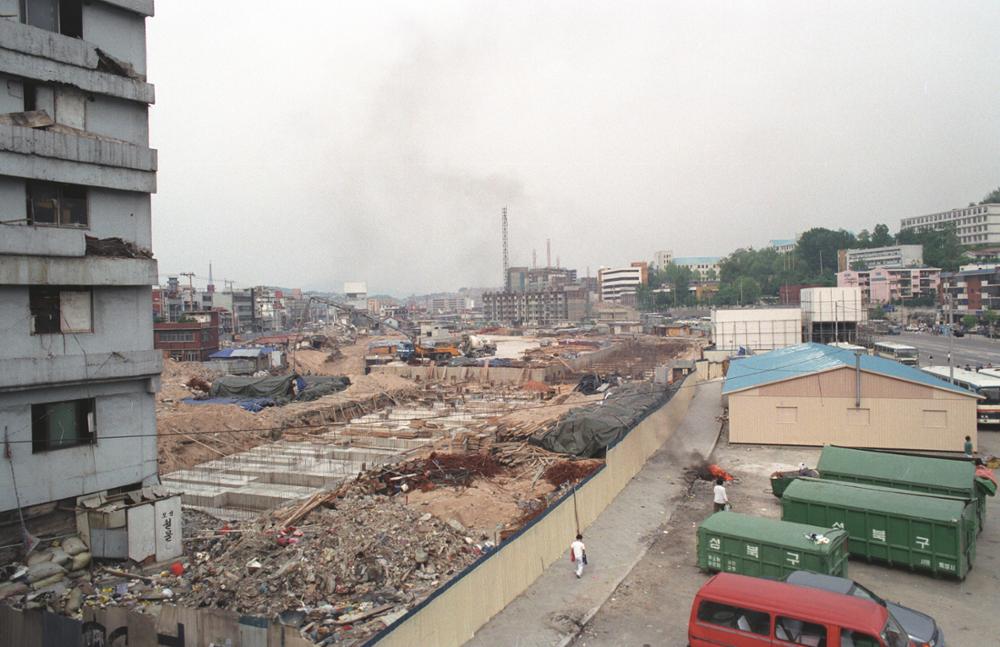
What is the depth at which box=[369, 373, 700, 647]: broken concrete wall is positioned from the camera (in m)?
9.63

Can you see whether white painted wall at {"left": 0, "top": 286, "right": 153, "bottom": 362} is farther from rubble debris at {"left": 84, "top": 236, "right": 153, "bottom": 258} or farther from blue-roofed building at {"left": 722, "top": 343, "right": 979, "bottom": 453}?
blue-roofed building at {"left": 722, "top": 343, "right": 979, "bottom": 453}

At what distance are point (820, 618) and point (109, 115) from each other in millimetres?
17764

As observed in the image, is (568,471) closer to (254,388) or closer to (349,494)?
(349,494)

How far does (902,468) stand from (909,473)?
0.29 meters

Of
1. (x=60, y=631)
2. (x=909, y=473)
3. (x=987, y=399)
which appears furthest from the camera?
(x=987, y=399)

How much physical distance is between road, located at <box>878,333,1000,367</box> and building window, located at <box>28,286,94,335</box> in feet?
154

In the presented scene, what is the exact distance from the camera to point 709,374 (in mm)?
44781

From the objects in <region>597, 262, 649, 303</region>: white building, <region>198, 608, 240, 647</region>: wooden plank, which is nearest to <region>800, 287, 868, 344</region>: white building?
<region>198, 608, 240, 647</region>: wooden plank

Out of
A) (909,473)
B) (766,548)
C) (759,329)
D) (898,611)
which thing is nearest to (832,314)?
(759,329)

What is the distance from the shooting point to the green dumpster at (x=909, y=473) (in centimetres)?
1578

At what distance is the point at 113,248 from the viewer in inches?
626

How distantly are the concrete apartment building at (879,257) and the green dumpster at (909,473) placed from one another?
115031 mm

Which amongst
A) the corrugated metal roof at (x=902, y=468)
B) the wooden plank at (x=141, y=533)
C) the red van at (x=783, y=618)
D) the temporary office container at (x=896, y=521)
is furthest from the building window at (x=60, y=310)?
the corrugated metal roof at (x=902, y=468)

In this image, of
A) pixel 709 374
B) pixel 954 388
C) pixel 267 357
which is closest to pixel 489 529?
pixel 954 388
